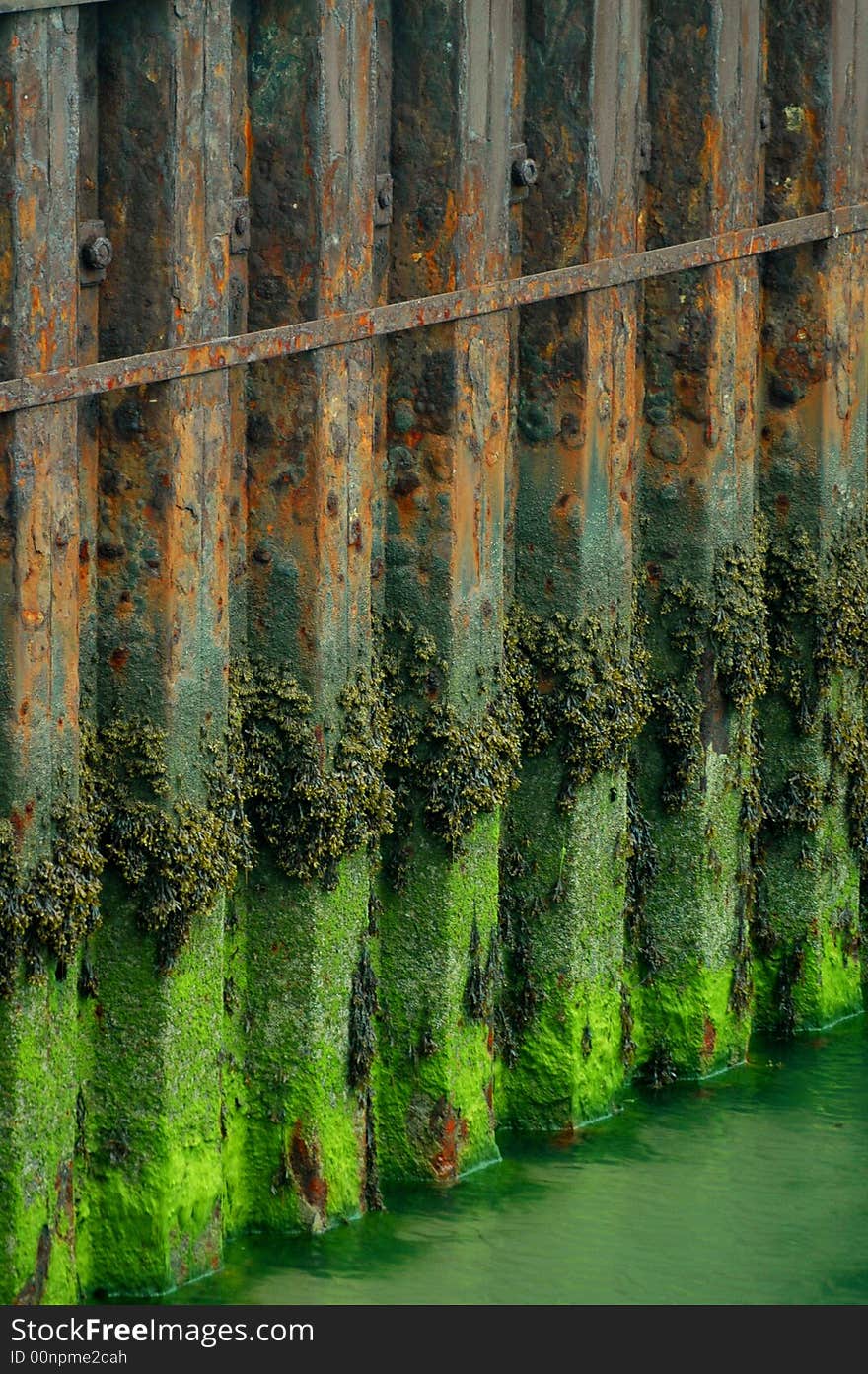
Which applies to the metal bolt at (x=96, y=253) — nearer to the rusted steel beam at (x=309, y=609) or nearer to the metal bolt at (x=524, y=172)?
the rusted steel beam at (x=309, y=609)

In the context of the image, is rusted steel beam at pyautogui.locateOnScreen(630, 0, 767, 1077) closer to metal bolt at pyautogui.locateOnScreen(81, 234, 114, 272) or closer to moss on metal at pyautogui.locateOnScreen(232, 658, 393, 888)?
moss on metal at pyautogui.locateOnScreen(232, 658, 393, 888)

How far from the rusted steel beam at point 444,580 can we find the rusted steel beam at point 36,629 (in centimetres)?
219

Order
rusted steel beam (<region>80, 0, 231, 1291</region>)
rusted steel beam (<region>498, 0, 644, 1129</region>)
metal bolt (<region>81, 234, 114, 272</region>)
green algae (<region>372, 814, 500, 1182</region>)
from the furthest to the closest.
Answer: rusted steel beam (<region>498, 0, 644, 1129</region>)
green algae (<region>372, 814, 500, 1182</region>)
rusted steel beam (<region>80, 0, 231, 1291</region>)
metal bolt (<region>81, 234, 114, 272</region>)

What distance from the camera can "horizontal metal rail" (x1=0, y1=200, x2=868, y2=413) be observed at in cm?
1056

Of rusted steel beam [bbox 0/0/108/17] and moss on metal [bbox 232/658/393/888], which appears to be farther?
moss on metal [bbox 232/658/393/888]

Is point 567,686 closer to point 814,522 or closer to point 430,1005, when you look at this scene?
point 430,1005

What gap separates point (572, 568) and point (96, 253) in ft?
11.5

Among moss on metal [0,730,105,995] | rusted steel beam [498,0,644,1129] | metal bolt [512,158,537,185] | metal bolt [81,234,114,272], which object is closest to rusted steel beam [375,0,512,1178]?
metal bolt [512,158,537,185]

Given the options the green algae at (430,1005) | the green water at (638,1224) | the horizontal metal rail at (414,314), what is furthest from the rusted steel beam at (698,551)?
the green algae at (430,1005)

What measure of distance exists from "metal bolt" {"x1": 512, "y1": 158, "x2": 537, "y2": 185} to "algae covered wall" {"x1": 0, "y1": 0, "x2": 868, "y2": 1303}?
0.10 ft

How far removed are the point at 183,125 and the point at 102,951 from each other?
322 cm

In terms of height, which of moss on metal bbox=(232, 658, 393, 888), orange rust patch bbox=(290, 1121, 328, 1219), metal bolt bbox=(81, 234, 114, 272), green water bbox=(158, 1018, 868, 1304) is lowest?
green water bbox=(158, 1018, 868, 1304)

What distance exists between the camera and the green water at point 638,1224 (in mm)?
12211

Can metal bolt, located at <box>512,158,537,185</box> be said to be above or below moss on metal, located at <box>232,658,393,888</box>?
above
